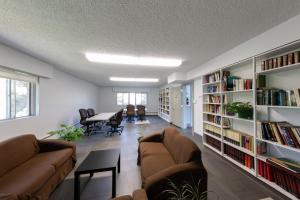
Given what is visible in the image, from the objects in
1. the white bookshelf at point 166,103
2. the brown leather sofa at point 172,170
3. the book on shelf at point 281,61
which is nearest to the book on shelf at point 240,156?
the brown leather sofa at point 172,170

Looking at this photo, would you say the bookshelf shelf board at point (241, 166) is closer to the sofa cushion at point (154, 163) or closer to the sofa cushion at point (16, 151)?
the sofa cushion at point (154, 163)

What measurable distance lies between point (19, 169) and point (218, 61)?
13.9 ft

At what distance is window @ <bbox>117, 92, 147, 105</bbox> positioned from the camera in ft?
34.8

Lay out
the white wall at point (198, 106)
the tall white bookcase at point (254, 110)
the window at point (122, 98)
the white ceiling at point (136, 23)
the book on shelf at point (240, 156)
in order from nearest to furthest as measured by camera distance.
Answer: the white ceiling at point (136, 23), the tall white bookcase at point (254, 110), the book on shelf at point (240, 156), the white wall at point (198, 106), the window at point (122, 98)

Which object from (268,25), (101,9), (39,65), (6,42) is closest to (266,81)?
(268,25)

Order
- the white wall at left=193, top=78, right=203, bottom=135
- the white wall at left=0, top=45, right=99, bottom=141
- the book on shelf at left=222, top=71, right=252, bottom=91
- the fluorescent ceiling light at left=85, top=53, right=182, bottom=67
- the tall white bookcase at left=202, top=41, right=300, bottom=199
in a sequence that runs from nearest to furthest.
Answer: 1. the tall white bookcase at left=202, top=41, right=300, bottom=199
2. the book on shelf at left=222, top=71, right=252, bottom=91
3. the white wall at left=0, top=45, right=99, bottom=141
4. the fluorescent ceiling light at left=85, top=53, right=182, bottom=67
5. the white wall at left=193, top=78, right=203, bottom=135

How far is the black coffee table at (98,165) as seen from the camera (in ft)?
5.69

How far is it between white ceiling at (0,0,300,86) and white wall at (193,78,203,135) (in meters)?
2.01

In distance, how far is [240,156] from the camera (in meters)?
2.65

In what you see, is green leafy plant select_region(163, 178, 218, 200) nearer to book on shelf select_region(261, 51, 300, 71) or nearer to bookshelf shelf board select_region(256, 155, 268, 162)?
bookshelf shelf board select_region(256, 155, 268, 162)

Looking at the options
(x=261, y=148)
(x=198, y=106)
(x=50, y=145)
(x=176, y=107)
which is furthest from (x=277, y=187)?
(x=176, y=107)

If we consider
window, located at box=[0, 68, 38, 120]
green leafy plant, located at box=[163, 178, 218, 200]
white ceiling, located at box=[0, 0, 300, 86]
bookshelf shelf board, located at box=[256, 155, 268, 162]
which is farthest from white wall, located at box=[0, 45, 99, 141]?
bookshelf shelf board, located at box=[256, 155, 268, 162]

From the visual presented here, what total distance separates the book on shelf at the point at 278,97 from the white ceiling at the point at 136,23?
0.98 m

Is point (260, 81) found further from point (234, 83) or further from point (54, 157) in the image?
point (54, 157)
